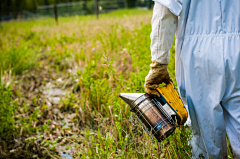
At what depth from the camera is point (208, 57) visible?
1260mm

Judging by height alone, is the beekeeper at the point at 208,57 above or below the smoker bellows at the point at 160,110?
above

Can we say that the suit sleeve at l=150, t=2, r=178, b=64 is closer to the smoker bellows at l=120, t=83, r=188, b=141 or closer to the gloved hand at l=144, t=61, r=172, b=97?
the gloved hand at l=144, t=61, r=172, b=97

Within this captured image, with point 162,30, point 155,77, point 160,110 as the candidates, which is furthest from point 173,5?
point 160,110

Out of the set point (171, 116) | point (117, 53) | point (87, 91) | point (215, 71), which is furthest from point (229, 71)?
point (117, 53)

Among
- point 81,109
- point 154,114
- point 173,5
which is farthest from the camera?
point 81,109

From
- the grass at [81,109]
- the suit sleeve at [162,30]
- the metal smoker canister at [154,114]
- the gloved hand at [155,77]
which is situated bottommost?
the grass at [81,109]

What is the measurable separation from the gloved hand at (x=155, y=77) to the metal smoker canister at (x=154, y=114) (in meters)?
0.06

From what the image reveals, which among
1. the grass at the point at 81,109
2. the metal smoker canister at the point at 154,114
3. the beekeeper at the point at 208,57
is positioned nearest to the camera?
the beekeeper at the point at 208,57

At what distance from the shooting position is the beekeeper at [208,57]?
123cm

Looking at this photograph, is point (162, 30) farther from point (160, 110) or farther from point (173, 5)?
point (160, 110)

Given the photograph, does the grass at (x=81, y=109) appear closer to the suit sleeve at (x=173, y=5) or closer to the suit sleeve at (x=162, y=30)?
the suit sleeve at (x=162, y=30)

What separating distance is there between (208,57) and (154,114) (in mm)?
558

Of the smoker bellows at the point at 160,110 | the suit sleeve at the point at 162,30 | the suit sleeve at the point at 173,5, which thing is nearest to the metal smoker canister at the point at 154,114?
the smoker bellows at the point at 160,110

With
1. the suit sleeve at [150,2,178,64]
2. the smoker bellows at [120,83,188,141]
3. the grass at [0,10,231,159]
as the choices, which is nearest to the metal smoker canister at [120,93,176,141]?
the smoker bellows at [120,83,188,141]
